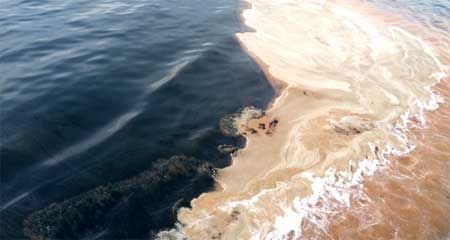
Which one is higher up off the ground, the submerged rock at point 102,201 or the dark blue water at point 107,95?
the dark blue water at point 107,95

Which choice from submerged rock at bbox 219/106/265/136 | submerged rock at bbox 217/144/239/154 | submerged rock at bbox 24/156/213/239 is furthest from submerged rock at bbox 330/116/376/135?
submerged rock at bbox 24/156/213/239

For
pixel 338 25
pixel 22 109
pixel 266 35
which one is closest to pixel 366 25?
pixel 338 25

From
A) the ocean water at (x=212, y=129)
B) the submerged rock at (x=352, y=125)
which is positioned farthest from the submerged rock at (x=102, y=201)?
the submerged rock at (x=352, y=125)

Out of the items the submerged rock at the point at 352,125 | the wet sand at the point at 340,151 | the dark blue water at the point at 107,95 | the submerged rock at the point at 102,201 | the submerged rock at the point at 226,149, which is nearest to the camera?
the submerged rock at the point at 102,201

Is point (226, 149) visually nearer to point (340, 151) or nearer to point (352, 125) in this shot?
point (340, 151)

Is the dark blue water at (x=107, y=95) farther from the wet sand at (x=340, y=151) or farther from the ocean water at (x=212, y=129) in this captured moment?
the wet sand at (x=340, y=151)

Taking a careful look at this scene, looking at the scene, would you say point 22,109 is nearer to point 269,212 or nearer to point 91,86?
point 91,86
